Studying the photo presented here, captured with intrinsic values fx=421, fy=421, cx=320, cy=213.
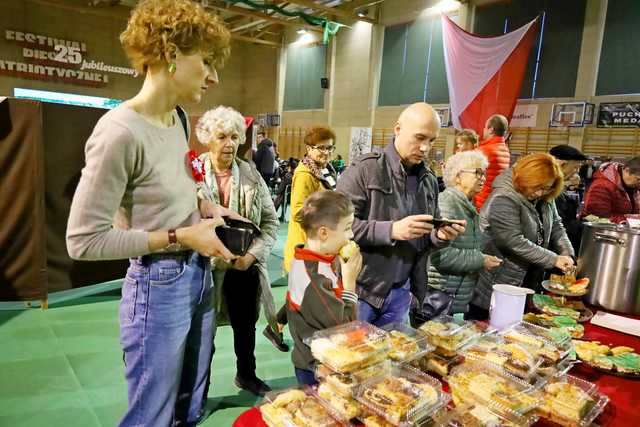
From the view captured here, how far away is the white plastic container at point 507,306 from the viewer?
1.59 metres

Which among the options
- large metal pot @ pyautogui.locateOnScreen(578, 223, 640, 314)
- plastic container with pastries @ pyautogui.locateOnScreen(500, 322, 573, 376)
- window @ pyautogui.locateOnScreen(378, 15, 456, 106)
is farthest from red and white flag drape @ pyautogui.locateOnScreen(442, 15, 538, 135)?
plastic container with pastries @ pyautogui.locateOnScreen(500, 322, 573, 376)

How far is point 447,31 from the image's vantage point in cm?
770

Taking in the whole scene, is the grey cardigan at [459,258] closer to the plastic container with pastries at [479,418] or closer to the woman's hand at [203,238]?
the plastic container with pastries at [479,418]

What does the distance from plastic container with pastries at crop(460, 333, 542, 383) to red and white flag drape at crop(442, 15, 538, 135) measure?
6.46 metres

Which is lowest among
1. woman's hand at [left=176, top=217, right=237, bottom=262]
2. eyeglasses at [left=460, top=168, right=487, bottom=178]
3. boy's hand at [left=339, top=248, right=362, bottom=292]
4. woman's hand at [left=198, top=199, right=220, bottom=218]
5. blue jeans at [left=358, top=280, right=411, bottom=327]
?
blue jeans at [left=358, top=280, right=411, bottom=327]

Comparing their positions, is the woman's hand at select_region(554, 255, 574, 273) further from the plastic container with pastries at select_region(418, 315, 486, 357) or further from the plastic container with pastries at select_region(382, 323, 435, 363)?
the plastic container with pastries at select_region(382, 323, 435, 363)

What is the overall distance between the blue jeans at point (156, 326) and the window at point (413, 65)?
33.0 feet

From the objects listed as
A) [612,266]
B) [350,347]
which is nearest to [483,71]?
[612,266]

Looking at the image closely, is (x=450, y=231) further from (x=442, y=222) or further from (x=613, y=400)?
(x=613, y=400)

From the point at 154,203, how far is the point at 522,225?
1.95 metres

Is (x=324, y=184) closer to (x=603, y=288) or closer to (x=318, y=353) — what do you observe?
(x=603, y=288)

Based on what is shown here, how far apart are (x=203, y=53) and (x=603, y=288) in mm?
1864

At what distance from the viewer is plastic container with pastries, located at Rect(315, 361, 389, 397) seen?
1.01 metres

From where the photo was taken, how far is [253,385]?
2424 millimetres
